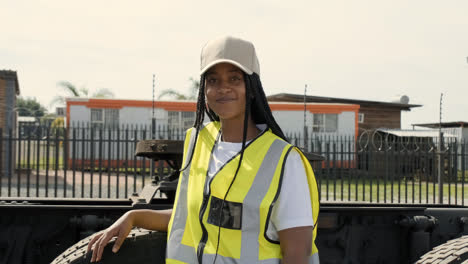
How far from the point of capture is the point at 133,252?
2.46 meters

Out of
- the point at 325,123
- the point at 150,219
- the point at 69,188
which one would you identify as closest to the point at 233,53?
the point at 150,219

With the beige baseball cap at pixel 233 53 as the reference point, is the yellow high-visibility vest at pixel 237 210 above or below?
below

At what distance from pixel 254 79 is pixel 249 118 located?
6.4 inches

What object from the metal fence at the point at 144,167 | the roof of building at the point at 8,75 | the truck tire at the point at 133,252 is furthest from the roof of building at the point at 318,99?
the truck tire at the point at 133,252

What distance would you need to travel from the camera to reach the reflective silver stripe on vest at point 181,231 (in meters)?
1.81

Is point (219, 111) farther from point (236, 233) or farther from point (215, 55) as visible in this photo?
point (236, 233)

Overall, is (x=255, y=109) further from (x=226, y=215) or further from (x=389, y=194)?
(x=389, y=194)

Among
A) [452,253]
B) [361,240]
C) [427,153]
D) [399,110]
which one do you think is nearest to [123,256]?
[361,240]

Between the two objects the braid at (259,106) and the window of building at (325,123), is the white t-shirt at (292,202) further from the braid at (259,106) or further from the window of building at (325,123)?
the window of building at (325,123)

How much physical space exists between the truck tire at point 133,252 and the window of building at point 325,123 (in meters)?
23.9

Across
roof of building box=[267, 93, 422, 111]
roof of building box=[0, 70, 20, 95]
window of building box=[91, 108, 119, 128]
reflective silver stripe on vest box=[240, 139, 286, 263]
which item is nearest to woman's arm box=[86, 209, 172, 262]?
reflective silver stripe on vest box=[240, 139, 286, 263]

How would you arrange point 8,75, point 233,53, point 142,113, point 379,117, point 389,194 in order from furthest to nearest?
point 379,117 < point 142,113 < point 8,75 < point 389,194 < point 233,53

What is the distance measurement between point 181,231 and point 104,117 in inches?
887

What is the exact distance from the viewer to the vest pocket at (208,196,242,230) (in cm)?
168
